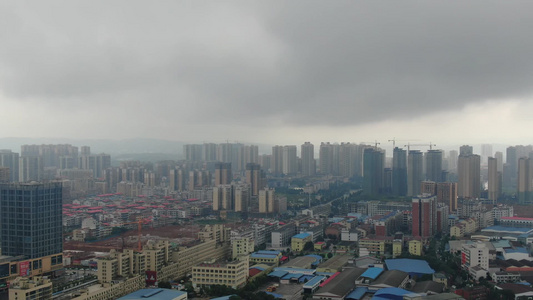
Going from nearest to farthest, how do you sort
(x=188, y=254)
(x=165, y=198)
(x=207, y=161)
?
(x=188, y=254) < (x=165, y=198) < (x=207, y=161)

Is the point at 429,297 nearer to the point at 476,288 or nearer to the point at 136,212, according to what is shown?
the point at 476,288

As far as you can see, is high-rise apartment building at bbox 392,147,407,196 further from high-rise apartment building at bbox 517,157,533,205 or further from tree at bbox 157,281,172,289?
tree at bbox 157,281,172,289

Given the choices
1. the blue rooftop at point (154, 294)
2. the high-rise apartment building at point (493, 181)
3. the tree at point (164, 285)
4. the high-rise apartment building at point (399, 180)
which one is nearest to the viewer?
the blue rooftop at point (154, 294)

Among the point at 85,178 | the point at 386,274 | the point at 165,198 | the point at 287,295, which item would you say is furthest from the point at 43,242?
the point at 85,178

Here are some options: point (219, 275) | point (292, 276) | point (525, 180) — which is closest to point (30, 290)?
point (219, 275)

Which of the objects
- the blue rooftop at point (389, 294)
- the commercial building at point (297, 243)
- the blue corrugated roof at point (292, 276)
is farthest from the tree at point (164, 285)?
the commercial building at point (297, 243)

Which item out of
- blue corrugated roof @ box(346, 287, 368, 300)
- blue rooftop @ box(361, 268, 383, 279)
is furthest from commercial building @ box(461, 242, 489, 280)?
blue corrugated roof @ box(346, 287, 368, 300)

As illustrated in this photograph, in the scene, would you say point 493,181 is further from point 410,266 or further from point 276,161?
point 276,161

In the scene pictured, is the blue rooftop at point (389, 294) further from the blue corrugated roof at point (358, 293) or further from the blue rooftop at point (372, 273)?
the blue rooftop at point (372, 273)
